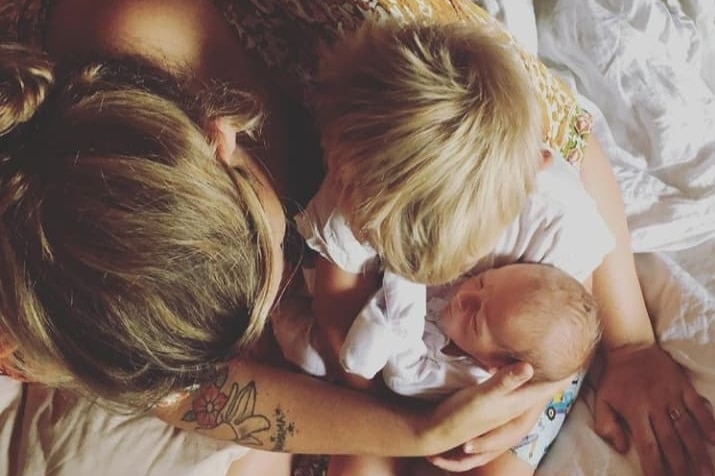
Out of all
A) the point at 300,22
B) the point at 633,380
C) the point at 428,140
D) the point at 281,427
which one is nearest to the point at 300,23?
the point at 300,22

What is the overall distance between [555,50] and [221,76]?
586mm

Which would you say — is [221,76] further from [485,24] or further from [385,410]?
[385,410]

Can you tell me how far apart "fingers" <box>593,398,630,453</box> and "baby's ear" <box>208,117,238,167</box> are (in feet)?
1.92

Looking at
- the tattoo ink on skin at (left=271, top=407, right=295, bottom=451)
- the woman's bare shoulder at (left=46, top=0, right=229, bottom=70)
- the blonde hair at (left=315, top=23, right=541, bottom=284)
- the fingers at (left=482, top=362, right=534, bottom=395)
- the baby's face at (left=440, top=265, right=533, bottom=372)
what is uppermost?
the woman's bare shoulder at (left=46, top=0, right=229, bottom=70)

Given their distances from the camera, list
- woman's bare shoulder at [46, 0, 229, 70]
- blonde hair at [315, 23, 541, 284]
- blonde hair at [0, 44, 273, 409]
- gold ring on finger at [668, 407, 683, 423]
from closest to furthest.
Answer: blonde hair at [0, 44, 273, 409] → blonde hair at [315, 23, 541, 284] → woman's bare shoulder at [46, 0, 229, 70] → gold ring on finger at [668, 407, 683, 423]

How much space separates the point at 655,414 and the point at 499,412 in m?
0.21

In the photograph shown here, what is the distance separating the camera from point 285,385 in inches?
41.0

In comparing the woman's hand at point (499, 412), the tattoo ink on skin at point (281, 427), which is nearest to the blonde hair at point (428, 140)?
the woman's hand at point (499, 412)

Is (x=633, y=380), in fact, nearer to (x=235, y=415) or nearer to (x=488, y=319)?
(x=488, y=319)

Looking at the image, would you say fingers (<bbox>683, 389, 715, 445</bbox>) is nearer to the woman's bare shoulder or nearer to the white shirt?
the white shirt

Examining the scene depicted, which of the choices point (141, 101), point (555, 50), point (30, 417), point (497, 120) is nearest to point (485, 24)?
point (497, 120)

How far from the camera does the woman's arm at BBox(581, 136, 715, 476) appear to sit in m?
1.02

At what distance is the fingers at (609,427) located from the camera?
1.04 meters

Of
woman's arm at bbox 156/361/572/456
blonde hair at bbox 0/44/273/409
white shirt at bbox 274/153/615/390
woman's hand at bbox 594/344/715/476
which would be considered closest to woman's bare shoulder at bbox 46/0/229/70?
blonde hair at bbox 0/44/273/409
